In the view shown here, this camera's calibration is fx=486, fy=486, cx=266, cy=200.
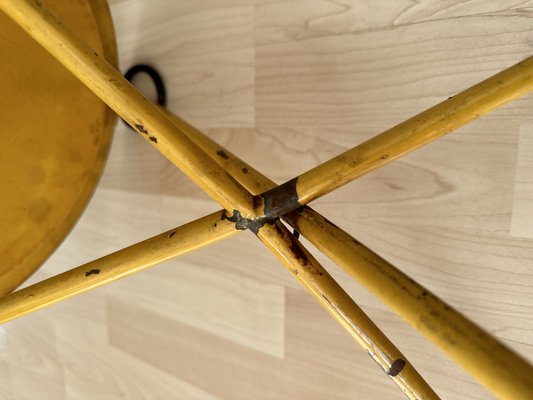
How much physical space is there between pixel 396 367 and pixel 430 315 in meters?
0.12

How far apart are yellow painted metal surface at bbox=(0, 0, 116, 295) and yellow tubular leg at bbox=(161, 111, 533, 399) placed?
314 millimetres

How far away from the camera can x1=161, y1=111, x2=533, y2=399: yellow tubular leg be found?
0.29 m

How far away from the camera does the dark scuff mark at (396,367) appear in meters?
0.44

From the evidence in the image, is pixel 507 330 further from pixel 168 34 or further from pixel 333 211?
pixel 168 34

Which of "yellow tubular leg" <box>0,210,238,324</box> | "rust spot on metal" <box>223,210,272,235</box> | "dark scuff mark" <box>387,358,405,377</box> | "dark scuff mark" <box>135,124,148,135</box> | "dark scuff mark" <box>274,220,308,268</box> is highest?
"dark scuff mark" <box>135,124,148,135</box>

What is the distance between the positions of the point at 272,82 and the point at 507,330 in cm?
49

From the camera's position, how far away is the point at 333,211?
76cm

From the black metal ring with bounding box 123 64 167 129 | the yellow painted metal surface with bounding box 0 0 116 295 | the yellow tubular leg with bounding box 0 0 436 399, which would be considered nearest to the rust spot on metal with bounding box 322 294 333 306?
the yellow tubular leg with bounding box 0 0 436 399

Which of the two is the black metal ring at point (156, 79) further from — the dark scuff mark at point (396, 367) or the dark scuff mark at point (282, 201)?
the dark scuff mark at point (396, 367)

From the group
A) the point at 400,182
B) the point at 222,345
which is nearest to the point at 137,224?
the point at 222,345

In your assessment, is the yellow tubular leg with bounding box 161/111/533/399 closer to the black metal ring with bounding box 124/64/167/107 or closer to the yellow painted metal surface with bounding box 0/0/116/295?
the yellow painted metal surface with bounding box 0/0/116/295

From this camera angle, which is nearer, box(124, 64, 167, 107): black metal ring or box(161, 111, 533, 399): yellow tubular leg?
box(161, 111, 533, 399): yellow tubular leg

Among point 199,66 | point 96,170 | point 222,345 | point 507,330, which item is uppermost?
point 199,66

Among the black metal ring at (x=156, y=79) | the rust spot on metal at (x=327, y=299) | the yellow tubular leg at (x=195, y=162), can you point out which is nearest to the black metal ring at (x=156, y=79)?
the black metal ring at (x=156, y=79)
